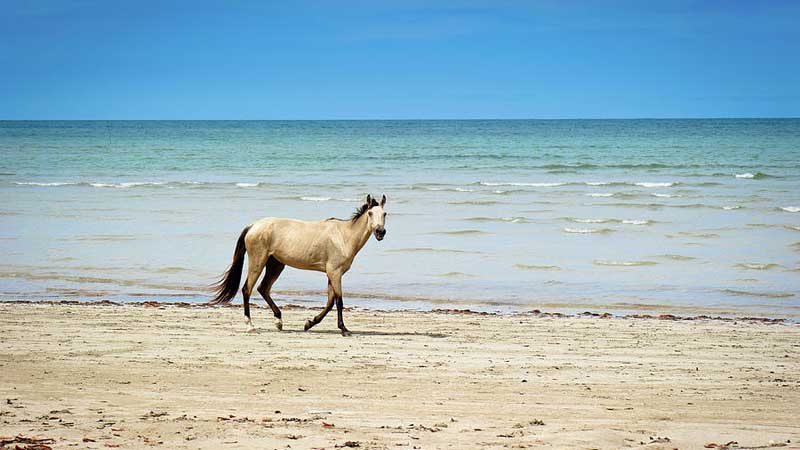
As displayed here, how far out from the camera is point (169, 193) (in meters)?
33.2

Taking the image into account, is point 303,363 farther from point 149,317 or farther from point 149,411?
point 149,317

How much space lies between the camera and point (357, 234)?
34.4 ft

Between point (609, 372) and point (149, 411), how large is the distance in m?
3.93

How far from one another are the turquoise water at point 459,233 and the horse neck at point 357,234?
2767 millimetres

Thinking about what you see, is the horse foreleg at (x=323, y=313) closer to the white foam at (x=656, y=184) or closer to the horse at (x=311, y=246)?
the horse at (x=311, y=246)

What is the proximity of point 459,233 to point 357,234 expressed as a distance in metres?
10.7

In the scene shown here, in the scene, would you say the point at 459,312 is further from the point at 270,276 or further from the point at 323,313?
the point at 270,276

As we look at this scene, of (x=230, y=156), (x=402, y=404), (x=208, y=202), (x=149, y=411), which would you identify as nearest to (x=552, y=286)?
(x=402, y=404)

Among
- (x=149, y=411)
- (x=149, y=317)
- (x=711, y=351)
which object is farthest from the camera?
(x=149, y=317)

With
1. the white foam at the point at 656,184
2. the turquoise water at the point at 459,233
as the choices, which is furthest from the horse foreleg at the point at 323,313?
the white foam at the point at 656,184

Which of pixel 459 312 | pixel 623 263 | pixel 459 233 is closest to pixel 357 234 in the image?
pixel 459 312

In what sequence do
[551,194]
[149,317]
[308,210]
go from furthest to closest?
[551,194] < [308,210] < [149,317]

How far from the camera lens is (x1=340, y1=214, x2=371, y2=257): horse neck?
34.3 feet

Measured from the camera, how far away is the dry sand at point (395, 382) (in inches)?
245
